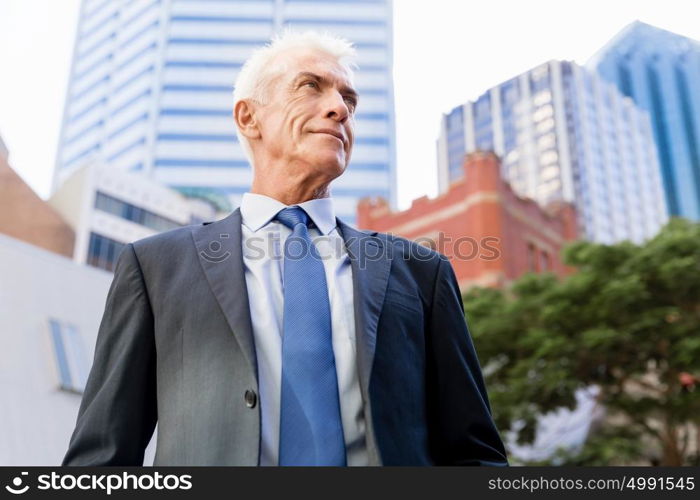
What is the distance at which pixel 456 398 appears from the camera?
155 cm

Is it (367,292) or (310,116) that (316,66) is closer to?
(310,116)

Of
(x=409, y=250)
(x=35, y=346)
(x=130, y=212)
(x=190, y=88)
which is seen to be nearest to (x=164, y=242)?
(x=409, y=250)

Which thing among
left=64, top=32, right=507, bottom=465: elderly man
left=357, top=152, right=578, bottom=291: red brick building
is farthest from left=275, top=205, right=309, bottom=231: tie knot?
left=357, top=152, right=578, bottom=291: red brick building

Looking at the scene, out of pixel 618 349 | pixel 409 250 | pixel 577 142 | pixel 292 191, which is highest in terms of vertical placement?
pixel 577 142

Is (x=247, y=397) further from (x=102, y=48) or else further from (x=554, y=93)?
(x=554, y=93)

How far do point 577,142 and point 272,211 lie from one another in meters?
77.5

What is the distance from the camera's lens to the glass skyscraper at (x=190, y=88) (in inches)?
2296

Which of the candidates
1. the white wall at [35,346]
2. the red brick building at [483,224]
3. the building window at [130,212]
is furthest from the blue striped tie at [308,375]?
the building window at [130,212]

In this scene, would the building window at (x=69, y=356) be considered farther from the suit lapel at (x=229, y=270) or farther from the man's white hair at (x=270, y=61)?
the suit lapel at (x=229, y=270)

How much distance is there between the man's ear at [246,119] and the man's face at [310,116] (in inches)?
0.9

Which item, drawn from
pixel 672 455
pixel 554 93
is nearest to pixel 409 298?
pixel 672 455

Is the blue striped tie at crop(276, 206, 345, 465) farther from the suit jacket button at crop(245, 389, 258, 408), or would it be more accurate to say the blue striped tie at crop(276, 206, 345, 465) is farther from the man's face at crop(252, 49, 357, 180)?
the man's face at crop(252, 49, 357, 180)

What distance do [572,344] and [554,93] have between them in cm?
6661

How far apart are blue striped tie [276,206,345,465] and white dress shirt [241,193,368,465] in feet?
0.06
